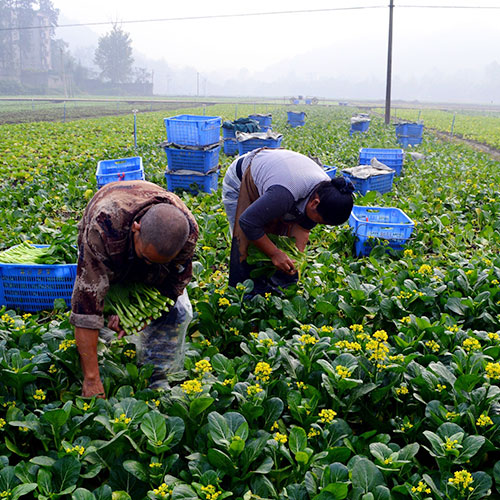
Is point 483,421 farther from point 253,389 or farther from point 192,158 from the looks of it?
point 192,158

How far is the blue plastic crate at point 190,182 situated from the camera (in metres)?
8.09

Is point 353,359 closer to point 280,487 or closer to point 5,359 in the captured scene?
point 280,487

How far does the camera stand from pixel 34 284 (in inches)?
151

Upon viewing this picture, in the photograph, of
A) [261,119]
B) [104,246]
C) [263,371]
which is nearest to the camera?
[104,246]

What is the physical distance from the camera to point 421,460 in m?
2.33

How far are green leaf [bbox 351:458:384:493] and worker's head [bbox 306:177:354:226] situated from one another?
1.51 meters

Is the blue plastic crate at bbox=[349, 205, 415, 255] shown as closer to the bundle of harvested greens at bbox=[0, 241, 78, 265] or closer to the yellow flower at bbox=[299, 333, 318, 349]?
the yellow flower at bbox=[299, 333, 318, 349]

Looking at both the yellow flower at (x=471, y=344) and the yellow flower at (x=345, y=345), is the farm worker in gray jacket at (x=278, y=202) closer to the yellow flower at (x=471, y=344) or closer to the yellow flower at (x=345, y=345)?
the yellow flower at (x=345, y=345)

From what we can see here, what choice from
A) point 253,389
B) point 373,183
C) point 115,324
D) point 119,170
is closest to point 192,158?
point 119,170

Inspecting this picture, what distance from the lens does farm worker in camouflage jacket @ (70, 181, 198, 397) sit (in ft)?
7.13

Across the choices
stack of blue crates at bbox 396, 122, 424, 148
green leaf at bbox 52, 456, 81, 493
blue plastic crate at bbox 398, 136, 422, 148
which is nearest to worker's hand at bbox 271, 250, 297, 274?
green leaf at bbox 52, 456, 81, 493

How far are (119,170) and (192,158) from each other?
135cm

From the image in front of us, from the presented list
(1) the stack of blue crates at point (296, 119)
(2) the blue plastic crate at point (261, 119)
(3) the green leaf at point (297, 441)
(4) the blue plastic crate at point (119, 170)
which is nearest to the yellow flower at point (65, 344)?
(3) the green leaf at point (297, 441)

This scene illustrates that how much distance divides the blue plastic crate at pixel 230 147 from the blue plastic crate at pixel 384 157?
12.1 feet
